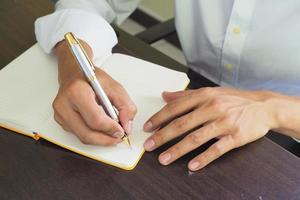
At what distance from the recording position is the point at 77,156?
0.52 m

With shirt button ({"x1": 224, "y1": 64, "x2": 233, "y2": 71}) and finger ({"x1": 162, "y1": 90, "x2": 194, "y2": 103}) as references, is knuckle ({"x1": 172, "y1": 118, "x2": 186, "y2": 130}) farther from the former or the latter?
Answer: shirt button ({"x1": 224, "y1": 64, "x2": 233, "y2": 71})

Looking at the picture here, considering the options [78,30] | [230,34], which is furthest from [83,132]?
[230,34]

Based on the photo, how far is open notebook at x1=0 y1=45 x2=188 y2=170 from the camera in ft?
1.69

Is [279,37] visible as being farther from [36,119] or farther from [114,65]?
[36,119]

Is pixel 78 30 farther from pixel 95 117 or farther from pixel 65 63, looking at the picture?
pixel 95 117

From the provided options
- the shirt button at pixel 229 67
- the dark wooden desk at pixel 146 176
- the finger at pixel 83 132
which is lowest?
the shirt button at pixel 229 67

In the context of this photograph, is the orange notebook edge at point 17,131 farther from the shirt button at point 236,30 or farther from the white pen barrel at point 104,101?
the shirt button at point 236,30

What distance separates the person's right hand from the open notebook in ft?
0.06

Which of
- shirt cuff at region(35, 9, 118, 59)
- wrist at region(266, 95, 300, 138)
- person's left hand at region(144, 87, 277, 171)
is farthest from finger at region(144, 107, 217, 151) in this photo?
shirt cuff at region(35, 9, 118, 59)

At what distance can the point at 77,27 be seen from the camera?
69 centimetres

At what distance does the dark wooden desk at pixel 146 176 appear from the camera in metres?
0.47

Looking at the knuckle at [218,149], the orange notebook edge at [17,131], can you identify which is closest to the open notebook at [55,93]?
the orange notebook edge at [17,131]

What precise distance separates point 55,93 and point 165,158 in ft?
0.76

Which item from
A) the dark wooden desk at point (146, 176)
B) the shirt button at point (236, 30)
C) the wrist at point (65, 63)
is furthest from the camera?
the shirt button at point (236, 30)
